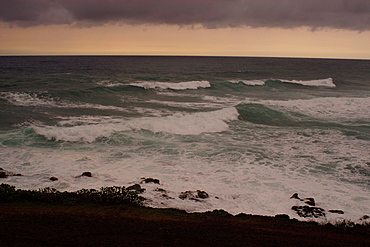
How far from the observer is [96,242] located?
19.2ft

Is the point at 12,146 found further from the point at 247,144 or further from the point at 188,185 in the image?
the point at 247,144

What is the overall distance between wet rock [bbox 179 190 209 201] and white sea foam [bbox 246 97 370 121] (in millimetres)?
16740

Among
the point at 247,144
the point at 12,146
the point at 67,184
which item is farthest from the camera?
the point at 247,144

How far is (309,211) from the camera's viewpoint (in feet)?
26.7

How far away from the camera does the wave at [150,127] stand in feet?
A: 49.7

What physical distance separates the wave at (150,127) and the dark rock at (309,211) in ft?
30.8

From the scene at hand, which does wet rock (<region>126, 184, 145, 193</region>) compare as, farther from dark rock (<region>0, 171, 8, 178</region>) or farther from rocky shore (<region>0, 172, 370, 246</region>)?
dark rock (<region>0, 171, 8, 178</region>)

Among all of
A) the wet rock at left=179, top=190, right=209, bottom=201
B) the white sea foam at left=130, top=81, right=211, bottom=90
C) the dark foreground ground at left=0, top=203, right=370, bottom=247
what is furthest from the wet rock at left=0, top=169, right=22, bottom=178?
the white sea foam at left=130, top=81, right=211, bottom=90

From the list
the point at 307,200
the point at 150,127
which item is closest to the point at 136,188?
the point at 307,200

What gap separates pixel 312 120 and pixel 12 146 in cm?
1804

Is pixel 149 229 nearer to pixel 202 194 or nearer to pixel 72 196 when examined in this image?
pixel 202 194

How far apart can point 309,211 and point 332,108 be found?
67.8 feet

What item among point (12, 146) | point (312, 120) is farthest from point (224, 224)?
point (312, 120)

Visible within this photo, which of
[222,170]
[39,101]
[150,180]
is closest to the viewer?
[150,180]
